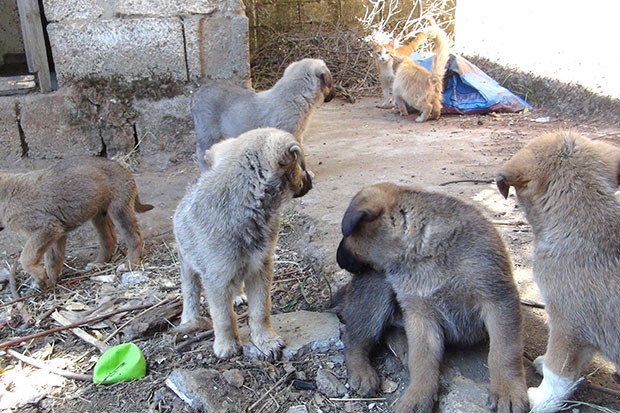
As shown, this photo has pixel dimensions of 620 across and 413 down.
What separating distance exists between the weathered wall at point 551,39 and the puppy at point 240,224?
6.13m

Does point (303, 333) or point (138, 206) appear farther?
point (138, 206)

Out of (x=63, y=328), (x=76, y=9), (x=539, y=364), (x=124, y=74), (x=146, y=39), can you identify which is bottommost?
(x=63, y=328)

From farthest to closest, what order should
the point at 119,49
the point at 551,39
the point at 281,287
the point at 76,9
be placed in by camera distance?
the point at 551,39
the point at 119,49
the point at 76,9
the point at 281,287

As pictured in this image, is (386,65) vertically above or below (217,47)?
below

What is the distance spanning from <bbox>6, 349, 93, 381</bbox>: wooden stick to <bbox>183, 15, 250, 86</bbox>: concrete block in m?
4.24

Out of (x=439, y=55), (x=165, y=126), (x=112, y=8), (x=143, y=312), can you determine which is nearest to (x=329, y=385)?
(x=143, y=312)

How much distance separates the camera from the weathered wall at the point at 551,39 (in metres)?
Answer: 8.15

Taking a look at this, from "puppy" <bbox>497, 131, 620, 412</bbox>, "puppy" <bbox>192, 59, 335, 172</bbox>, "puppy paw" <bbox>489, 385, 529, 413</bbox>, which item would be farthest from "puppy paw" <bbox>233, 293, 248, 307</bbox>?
"puppy" <bbox>192, 59, 335, 172</bbox>

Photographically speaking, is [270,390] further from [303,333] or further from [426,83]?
[426,83]

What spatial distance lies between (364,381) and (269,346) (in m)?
0.60

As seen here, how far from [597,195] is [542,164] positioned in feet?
0.87

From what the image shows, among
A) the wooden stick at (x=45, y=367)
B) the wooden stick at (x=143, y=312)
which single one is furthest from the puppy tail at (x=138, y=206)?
the wooden stick at (x=45, y=367)

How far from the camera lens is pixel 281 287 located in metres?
4.06

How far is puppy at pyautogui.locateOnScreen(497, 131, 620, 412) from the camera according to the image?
2.44 metres
